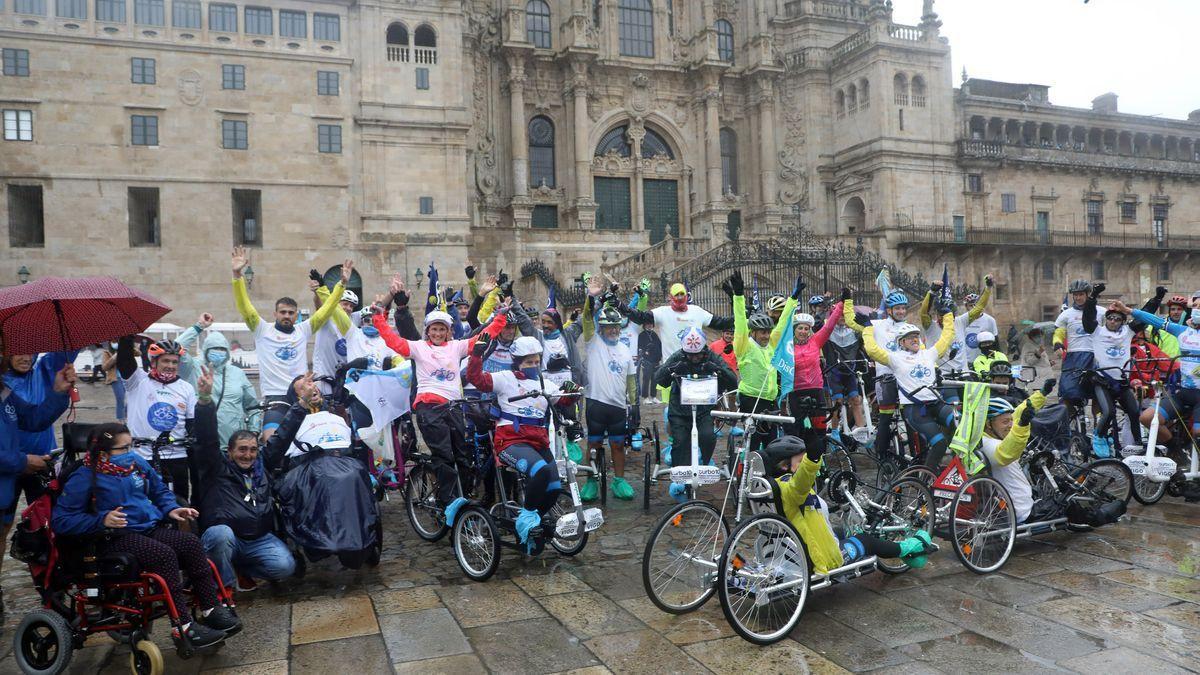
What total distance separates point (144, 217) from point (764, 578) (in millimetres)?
30550

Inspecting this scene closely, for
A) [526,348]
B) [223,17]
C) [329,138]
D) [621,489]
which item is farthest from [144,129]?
[526,348]

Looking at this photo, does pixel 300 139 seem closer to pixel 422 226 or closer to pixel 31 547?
pixel 422 226

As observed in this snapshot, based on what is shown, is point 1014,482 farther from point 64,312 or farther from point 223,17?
point 223,17

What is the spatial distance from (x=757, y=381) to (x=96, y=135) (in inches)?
1092

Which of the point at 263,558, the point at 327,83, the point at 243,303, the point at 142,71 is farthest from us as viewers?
the point at 327,83

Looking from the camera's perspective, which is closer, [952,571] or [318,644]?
[318,644]

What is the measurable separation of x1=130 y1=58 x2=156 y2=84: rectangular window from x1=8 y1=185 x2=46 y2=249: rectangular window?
190 inches

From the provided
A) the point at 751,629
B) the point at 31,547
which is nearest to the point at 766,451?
the point at 751,629

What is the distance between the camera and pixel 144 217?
29734 millimetres

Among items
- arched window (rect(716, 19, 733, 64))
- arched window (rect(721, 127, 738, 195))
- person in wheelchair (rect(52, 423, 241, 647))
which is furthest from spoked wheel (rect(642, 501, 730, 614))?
arched window (rect(716, 19, 733, 64))

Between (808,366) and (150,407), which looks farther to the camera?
(808,366)

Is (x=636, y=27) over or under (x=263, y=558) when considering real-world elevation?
over

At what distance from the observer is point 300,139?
29641 millimetres

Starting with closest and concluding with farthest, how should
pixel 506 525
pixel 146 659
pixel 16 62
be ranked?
1. pixel 146 659
2. pixel 506 525
3. pixel 16 62
